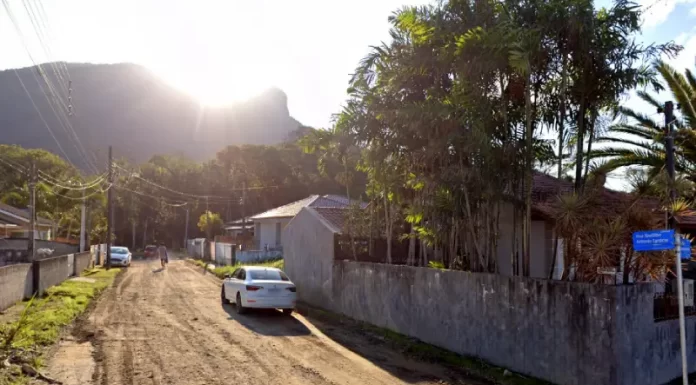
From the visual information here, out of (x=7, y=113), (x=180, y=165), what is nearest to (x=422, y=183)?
(x=180, y=165)

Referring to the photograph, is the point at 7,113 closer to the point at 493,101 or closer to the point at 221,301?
the point at 221,301

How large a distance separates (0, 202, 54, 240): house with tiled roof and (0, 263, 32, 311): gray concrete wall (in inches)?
644

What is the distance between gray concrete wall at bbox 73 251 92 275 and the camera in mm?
29794

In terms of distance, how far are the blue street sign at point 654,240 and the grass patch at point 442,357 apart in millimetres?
2794

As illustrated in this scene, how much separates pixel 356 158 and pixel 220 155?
2133 inches

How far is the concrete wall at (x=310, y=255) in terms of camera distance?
1814 cm

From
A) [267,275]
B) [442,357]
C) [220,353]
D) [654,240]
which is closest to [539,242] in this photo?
[442,357]

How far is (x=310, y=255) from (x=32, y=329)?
924cm

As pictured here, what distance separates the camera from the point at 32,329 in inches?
478

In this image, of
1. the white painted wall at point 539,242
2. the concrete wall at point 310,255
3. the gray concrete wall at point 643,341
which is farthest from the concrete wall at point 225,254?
the gray concrete wall at point 643,341

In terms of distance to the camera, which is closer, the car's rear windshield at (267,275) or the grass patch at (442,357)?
the grass patch at (442,357)

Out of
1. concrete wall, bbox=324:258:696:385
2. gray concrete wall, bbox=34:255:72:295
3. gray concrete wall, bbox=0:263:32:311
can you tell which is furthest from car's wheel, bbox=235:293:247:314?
gray concrete wall, bbox=34:255:72:295

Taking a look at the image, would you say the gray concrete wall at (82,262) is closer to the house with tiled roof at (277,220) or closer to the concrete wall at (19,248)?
the concrete wall at (19,248)

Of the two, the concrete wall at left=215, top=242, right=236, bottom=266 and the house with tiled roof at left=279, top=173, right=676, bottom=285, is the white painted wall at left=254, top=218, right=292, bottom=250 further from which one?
the house with tiled roof at left=279, top=173, right=676, bottom=285
